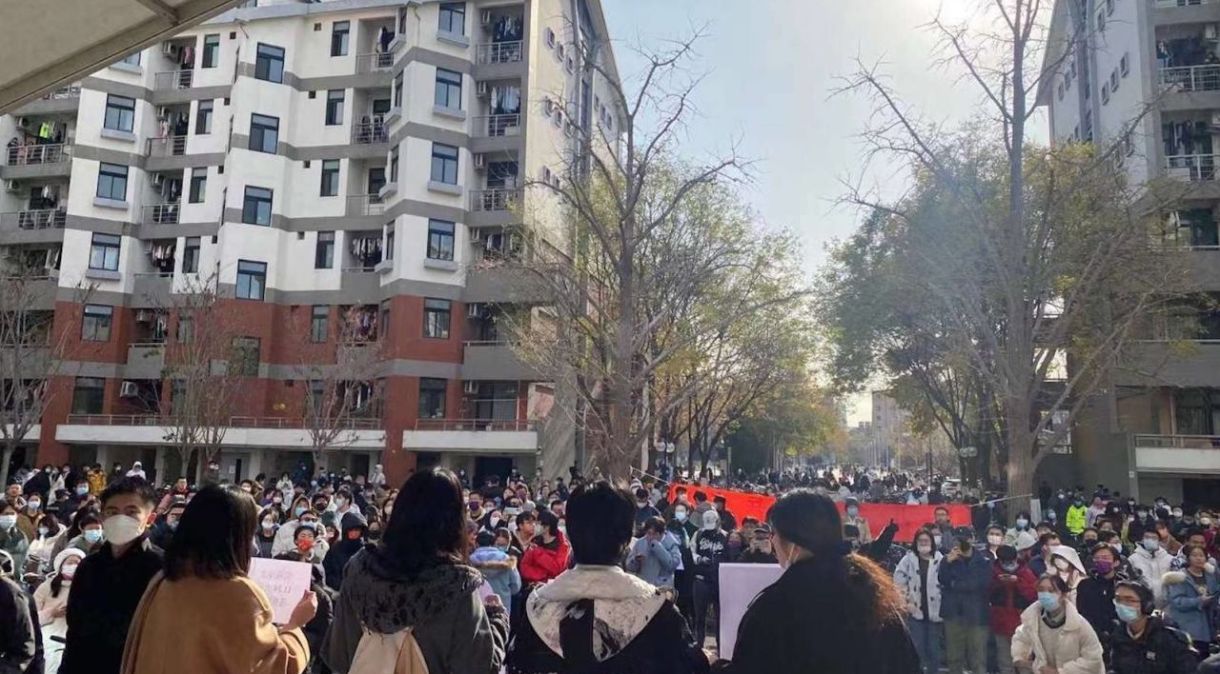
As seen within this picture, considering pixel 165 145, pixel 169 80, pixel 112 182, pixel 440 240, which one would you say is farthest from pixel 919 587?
pixel 169 80

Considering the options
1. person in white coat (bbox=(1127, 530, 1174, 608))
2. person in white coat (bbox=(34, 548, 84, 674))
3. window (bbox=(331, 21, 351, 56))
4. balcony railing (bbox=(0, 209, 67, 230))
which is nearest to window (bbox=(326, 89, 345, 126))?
window (bbox=(331, 21, 351, 56))

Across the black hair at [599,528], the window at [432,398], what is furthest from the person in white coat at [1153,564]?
the window at [432,398]

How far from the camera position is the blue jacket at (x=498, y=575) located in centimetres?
777

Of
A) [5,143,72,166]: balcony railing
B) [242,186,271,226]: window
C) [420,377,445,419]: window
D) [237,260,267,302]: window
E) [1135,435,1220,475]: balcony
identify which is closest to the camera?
[1135,435,1220,475]: balcony

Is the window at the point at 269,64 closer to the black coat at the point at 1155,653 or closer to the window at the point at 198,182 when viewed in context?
the window at the point at 198,182

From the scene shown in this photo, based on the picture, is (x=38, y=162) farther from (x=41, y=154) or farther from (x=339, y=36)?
(x=339, y=36)

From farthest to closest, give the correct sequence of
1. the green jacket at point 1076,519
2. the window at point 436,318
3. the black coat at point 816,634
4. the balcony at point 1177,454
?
1. the window at point 436,318
2. the balcony at point 1177,454
3. the green jacket at point 1076,519
4. the black coat at point 816,634

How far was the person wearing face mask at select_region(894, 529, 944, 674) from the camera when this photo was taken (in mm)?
9609

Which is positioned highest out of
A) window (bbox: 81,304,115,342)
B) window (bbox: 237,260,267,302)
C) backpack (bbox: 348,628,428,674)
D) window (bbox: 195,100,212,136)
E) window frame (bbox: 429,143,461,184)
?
window (bbox: 195,100,212,136)

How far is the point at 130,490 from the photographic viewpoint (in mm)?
3738

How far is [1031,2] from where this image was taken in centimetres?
1750

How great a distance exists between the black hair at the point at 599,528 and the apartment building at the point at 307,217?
28.2 m

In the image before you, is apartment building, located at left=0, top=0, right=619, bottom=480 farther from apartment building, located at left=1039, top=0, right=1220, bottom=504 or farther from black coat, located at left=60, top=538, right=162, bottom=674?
black coat, located at left=60, top=538, right=162, bottom=674

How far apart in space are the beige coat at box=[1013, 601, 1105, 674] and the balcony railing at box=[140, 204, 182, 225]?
3742 cm
